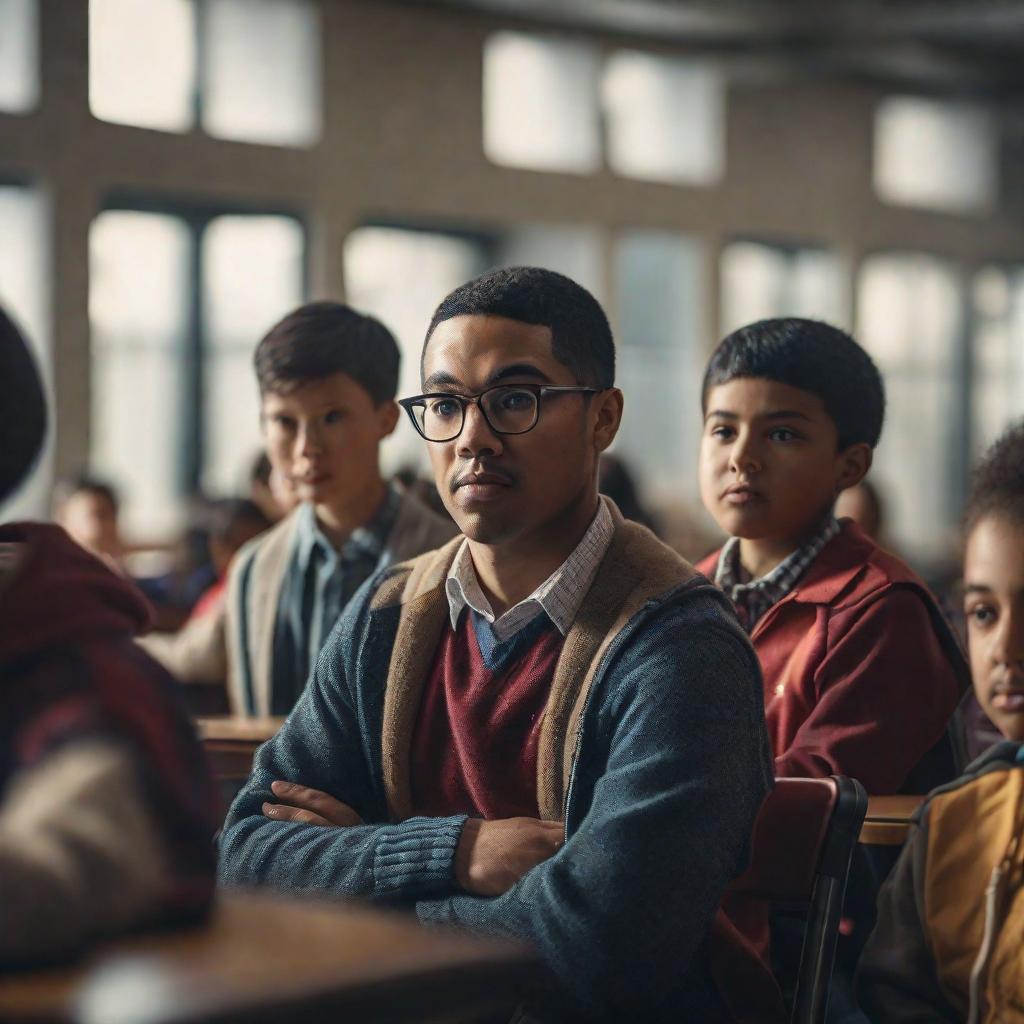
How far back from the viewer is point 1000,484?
2.12m

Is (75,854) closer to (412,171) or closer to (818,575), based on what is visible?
(818,575)

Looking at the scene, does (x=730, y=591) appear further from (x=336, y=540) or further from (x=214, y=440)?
(x=214, y=440)

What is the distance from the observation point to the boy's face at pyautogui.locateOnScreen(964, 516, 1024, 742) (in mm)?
1981

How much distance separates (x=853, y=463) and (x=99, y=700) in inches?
71.4

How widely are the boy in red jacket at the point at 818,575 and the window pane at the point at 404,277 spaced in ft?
22.9

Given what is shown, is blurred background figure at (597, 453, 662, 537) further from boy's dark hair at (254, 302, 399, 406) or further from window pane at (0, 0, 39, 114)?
window pane at (0, 0, 39, 114)

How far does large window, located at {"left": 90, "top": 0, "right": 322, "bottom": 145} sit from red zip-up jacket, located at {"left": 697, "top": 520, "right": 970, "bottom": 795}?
6.96 metres

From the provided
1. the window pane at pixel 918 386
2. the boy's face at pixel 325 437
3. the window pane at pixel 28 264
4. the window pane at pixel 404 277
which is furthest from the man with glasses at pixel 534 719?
the window pane at pixel 918 386

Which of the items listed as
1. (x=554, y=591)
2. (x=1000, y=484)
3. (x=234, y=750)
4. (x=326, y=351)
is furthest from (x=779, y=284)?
(x=554, y=591)

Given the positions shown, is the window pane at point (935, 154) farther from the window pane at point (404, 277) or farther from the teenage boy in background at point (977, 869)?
the teenage boy in background at point (977, 869)

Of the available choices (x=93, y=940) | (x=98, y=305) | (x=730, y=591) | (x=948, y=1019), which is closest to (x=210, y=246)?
(x=98, y=305)

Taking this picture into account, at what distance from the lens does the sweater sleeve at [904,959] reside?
74.5 inches

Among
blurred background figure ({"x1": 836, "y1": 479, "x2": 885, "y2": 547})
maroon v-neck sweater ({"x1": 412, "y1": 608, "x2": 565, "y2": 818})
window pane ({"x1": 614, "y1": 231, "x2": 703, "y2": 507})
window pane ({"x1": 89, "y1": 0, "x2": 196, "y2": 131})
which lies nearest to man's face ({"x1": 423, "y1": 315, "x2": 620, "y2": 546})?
maroon v-neck sweater ({"x1": 412, "y1": 608, "x2": 565, "y2": 818})

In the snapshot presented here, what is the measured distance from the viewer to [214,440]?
9430 millimetres
